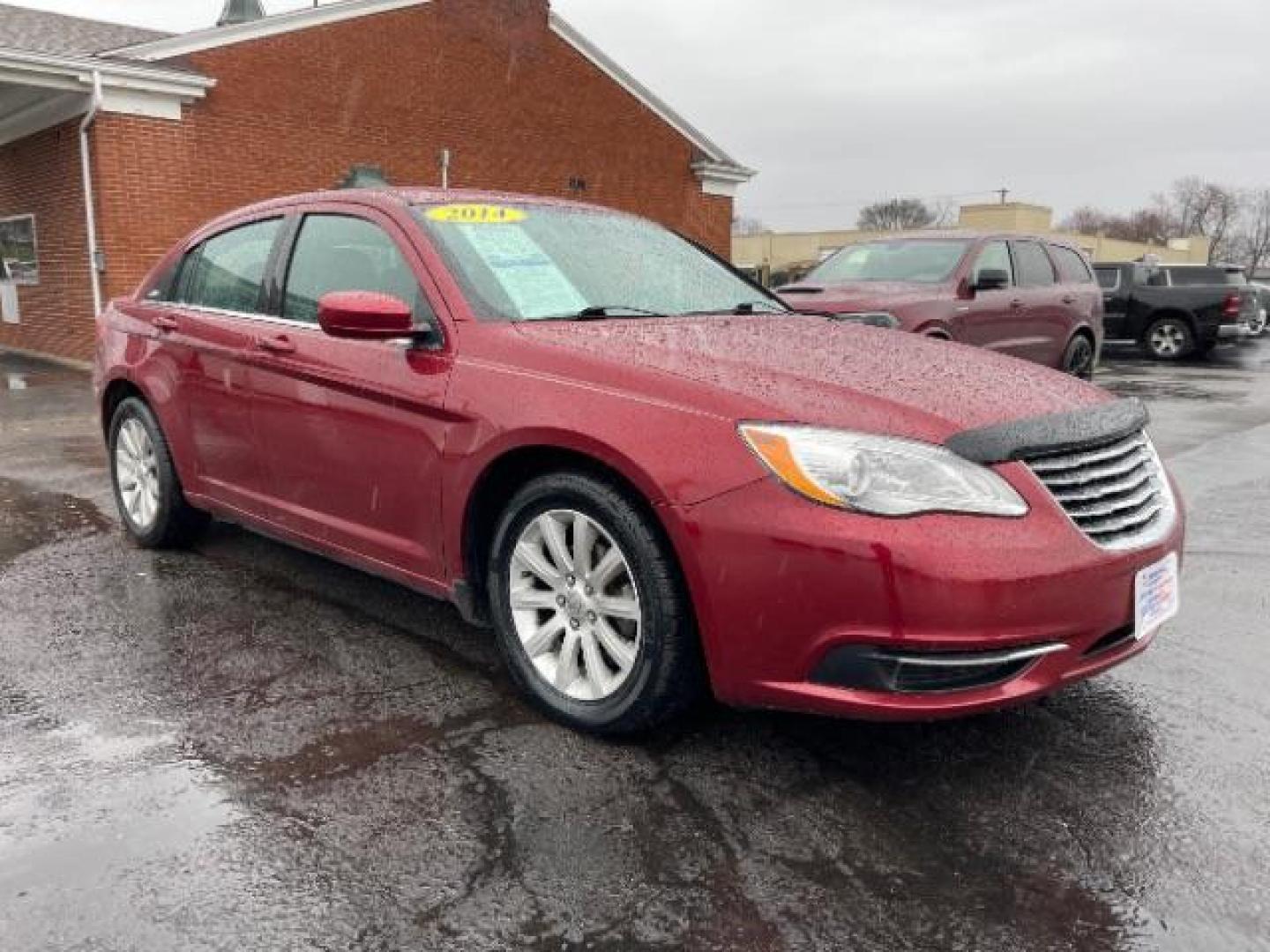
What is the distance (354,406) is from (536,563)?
3.01 feet

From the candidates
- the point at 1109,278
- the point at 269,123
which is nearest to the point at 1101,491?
the point at 269,123

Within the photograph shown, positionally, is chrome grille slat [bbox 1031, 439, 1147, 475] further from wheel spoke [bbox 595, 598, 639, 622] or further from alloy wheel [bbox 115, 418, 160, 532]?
alloy wheel [bbox 115, 418, 160, 532]

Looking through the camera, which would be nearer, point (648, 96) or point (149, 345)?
point (149, 345)

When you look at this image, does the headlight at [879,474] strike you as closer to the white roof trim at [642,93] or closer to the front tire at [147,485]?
the front tire at [147,485]

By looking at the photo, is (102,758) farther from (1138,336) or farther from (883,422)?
(1138,336)

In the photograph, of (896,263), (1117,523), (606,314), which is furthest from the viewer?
(896,263)

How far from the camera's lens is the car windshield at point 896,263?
8.84 metres

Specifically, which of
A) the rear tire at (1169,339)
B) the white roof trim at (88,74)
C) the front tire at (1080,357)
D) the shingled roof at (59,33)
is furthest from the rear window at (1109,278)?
the shingled roof at (59,33)

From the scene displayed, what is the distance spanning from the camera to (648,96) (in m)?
17.9

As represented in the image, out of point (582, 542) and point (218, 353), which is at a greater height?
point (218, 353)

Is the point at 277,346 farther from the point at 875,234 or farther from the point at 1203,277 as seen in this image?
the point at 875,234

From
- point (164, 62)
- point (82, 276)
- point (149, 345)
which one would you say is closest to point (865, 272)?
point (149, 345)

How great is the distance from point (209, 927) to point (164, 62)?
40.8 feet

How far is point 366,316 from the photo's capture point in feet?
10.3
